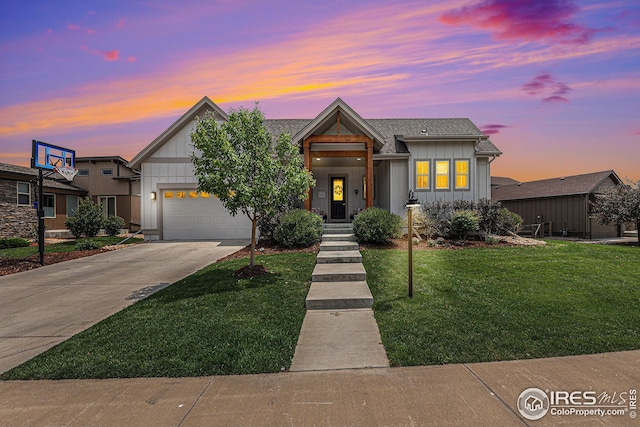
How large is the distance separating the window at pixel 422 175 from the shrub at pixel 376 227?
3.49 metres

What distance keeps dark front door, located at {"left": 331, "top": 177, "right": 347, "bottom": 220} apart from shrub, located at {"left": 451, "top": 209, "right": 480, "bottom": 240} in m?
5.96

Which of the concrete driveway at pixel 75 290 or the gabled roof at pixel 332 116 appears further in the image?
the gabled roof at pixel 332 116

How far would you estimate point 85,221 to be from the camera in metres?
16.3

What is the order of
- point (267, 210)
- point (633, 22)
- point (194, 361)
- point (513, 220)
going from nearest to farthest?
point (194, 361), point (267, 210), point (633, 22), point (513, 220)

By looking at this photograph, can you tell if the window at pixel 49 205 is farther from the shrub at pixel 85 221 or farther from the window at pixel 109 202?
the shrub at pixel 85 221

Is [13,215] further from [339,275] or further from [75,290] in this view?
[339,275]

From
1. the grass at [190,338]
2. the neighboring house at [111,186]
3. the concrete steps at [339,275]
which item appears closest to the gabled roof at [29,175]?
the neighboring house at [111,186]

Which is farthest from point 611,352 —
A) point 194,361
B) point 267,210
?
point 267,210

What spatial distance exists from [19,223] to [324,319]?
2303 centimetres

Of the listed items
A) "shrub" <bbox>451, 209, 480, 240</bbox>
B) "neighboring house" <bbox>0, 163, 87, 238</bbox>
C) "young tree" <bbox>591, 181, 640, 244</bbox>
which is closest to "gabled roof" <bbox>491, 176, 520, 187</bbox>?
"young tree" <bbox>591, 181, 640, 244</bbox>

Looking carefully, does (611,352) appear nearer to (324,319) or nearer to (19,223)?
(324,319)

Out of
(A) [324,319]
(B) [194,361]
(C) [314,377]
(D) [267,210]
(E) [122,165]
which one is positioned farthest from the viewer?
(E) [122,165]

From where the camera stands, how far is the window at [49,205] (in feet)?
67.3

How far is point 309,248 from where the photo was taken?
10.1m
